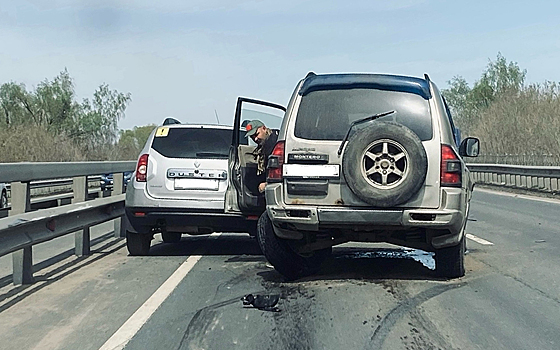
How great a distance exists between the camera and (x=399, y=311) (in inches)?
246

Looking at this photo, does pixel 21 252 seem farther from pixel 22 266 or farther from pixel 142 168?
pixel 142 168

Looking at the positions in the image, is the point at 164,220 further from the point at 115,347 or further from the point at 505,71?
the point at 505,71

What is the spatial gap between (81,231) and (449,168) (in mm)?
5319

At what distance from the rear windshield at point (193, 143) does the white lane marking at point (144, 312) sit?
1447 millimetres

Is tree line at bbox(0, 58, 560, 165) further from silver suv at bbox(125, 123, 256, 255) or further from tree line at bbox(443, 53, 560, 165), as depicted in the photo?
silver suv at bbox(125, 123, 256, 255)

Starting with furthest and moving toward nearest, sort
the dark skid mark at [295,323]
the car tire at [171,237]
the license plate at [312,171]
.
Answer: the car tire at [171,237] → the license plate at [312,171] → the dark skid mark at [295,323]

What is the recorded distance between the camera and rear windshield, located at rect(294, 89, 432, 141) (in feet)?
23.1

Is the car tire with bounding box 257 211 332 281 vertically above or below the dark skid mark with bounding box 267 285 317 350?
above

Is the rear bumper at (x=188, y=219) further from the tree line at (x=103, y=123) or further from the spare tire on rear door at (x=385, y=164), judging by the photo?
the tree line at (x=103, y=123)

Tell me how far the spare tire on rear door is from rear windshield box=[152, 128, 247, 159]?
3117 millimetres

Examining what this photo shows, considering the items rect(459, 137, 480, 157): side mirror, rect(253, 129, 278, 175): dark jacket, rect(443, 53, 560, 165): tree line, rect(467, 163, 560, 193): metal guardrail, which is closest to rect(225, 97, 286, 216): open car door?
rect(253, 129, 278, 175): dark jacket

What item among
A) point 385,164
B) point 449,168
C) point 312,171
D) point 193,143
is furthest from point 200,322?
point 193,143

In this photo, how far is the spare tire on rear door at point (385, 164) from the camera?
6641 mm

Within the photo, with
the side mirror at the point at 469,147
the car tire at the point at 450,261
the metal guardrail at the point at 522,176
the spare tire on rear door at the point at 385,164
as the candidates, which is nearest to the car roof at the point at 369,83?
the spare tire on rear door at the point at 385,164
